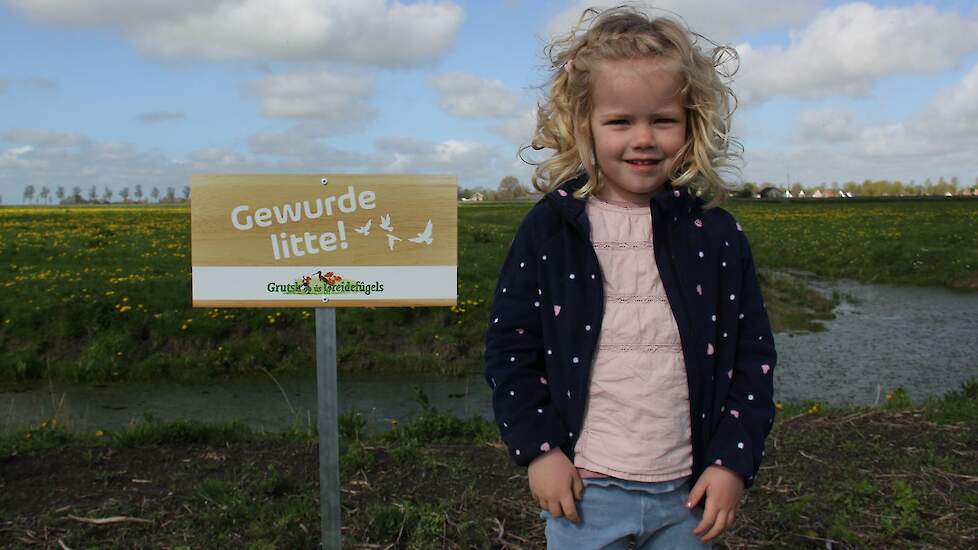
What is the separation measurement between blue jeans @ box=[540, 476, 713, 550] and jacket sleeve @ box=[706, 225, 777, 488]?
12 centimetres

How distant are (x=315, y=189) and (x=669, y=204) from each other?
63.8 inches

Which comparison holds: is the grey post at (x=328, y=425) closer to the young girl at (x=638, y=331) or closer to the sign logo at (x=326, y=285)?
the sign logo at (x=326, y=285)

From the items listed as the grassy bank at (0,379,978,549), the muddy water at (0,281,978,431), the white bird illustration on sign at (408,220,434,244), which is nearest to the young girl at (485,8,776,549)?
the white bird illustration on sign at (408,220,434,244)

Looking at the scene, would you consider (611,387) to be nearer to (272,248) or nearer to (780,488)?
(272,248)

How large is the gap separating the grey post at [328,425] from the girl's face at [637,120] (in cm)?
150

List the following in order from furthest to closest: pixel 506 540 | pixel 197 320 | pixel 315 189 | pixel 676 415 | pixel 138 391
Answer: pixel 197 320
pixel 138 391
pixel 506 540
pixel 315 189
pixel 676 415

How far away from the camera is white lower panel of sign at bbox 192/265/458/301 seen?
3.17 metres

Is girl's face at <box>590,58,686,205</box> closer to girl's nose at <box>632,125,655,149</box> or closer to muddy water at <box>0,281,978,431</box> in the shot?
girl's nose at <box>632,125,655,149</box>

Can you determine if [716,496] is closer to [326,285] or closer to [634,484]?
[634,484]

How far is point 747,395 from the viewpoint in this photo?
1910mm

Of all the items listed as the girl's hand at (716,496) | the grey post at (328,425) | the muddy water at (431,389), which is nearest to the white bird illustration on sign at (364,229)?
the grey post at (328,425)

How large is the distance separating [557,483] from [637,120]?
32.6 inches

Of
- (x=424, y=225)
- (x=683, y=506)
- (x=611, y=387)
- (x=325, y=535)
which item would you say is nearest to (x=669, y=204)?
(x=611, y=387)

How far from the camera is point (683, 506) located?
191 centimetres
